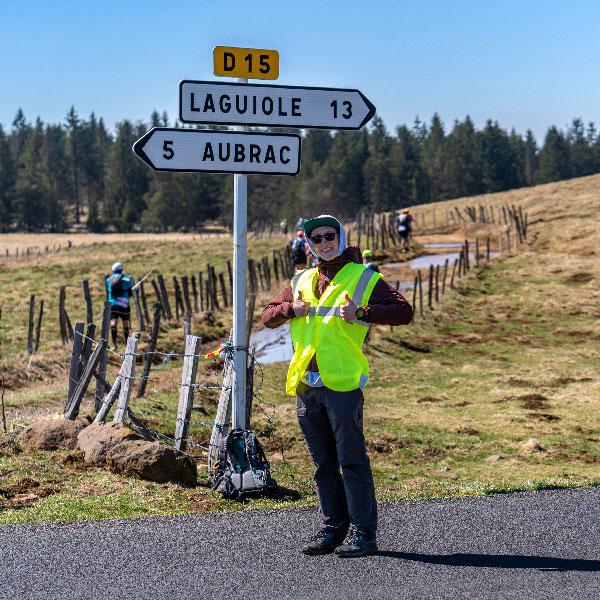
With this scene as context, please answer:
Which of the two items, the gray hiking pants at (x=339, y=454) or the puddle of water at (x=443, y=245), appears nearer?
the gray hiking pants at (x=339, y=454)

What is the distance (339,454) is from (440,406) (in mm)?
11074

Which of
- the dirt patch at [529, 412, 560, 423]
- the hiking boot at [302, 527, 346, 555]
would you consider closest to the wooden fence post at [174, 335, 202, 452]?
the hiking boot at [302, 527, 346, 555]

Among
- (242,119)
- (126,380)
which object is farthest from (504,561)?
(126,380)

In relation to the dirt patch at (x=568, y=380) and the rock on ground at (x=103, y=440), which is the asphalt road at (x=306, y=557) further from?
the dirt patch at (x=568, y=380)

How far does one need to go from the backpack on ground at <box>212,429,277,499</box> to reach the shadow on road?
165 centimetres

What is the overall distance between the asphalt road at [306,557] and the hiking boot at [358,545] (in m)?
0.06

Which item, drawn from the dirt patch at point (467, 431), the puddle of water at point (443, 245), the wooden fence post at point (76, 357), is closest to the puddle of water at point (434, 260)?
the puddle of water at point (443, 245)

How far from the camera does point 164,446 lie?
7.74 m

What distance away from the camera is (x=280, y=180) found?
A: 109500 millimetres

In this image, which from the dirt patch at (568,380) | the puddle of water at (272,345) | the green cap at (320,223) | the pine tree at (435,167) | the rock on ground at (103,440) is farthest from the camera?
the pine tree at (435,167)

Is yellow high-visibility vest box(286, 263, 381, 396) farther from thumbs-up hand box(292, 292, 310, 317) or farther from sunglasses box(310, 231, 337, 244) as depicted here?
sunglasses box(310, 231, 337, 244)

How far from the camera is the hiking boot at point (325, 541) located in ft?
18.0

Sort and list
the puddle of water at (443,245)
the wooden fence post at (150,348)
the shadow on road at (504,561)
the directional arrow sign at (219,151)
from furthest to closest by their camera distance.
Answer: the puddle of water at (443,245) → the wooden fence post at (150,348) → the directional arrow sign at (219,151) → the shadow on road at (504,561)

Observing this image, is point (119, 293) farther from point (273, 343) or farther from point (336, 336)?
point (336, 336)
